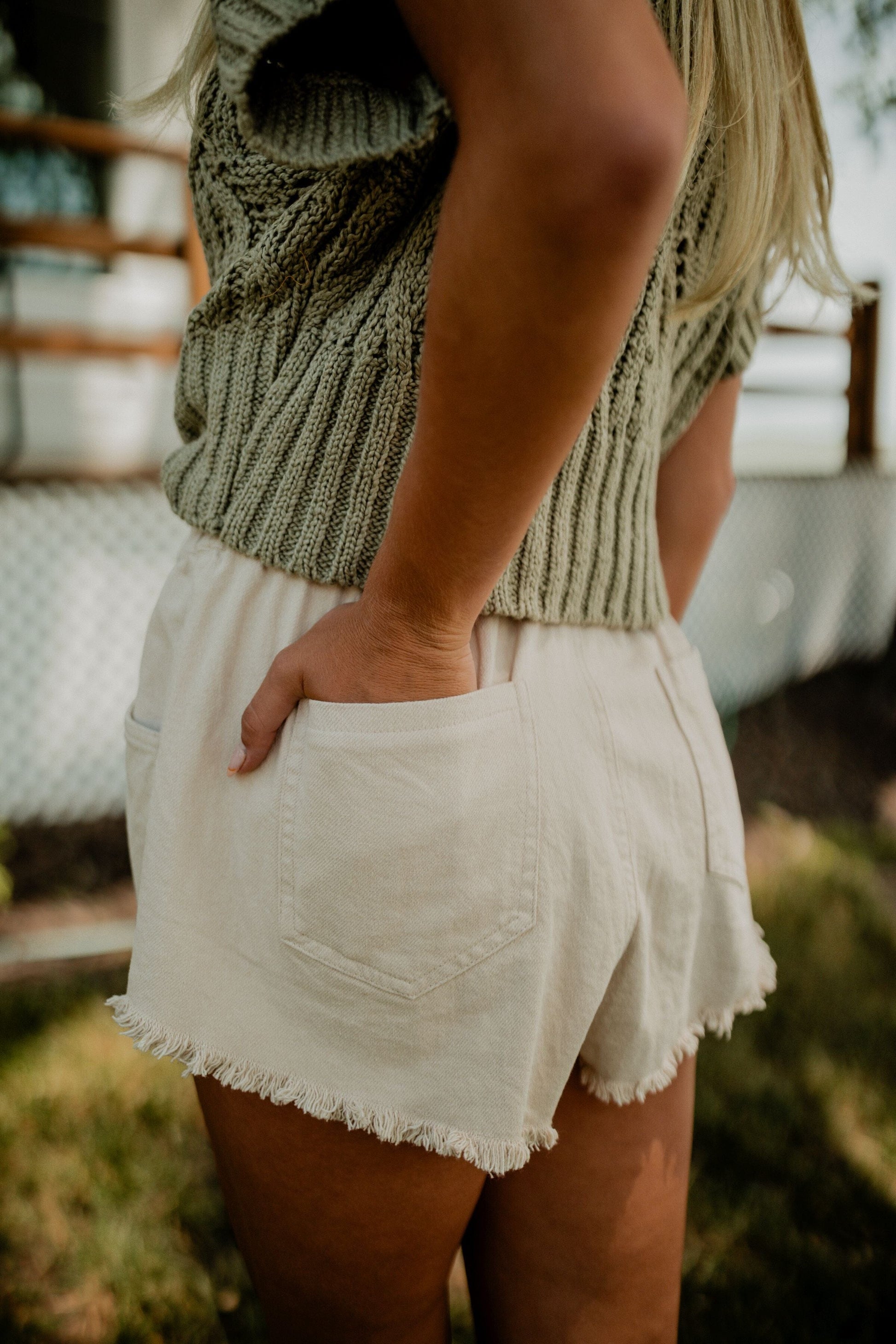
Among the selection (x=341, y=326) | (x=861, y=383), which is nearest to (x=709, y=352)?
(x=341, y=326)

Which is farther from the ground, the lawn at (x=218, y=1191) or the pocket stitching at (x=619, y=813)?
the pocket stitching at (x=619, y=813)

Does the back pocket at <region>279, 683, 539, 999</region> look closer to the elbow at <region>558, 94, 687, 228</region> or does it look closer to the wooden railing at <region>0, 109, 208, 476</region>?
the elbow at <region>558, 94, 687, 228</region>

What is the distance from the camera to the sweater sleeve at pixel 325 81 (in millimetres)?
625

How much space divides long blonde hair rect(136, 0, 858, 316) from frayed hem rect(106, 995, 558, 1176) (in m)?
0.74

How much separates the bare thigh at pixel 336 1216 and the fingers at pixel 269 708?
302 millimetres

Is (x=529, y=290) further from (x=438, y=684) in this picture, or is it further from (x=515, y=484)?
(x=438, y=684)

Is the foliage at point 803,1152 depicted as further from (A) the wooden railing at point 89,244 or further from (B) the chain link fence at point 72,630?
(A) the wooden railing at point 89,244

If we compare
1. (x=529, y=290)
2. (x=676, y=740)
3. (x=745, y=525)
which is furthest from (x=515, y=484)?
(x=745, y=525)

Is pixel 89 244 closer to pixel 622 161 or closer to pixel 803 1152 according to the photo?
pixel 622 161

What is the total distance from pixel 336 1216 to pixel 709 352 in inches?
35.8

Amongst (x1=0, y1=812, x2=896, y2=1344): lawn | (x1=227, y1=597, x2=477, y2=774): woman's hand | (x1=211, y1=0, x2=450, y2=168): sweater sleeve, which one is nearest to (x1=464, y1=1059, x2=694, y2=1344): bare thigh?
(x1=227, y1=597, x2=477, y2=774): woman's hand

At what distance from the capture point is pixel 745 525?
15.7 ft

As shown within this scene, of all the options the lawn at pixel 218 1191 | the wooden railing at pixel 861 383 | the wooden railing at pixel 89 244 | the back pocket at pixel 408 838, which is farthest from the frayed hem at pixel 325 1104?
the wooden railing at pixel 861 383

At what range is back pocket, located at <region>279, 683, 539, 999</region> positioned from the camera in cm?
71
